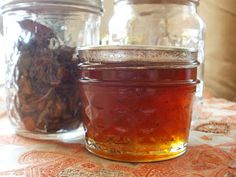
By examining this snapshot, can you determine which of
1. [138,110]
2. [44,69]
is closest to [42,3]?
[44,69]

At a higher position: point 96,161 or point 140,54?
point 140,54

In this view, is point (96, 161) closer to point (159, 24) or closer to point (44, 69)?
point (44, 69)

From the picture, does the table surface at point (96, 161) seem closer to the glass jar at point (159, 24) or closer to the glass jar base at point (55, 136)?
the glass jar base at point (55, 136)

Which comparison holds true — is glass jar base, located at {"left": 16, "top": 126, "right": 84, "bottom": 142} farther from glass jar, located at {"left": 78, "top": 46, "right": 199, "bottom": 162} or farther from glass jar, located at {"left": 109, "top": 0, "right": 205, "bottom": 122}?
glass jar, located at {"left": 109, "top": 0, "right": 205, "bottom": 122}

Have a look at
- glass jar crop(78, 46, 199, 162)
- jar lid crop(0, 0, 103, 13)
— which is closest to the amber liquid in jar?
glass jar crop(78, 46, 199, 162)

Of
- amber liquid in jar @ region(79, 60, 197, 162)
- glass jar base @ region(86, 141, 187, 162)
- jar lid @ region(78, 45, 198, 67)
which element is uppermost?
jar lid @ region(78, 45, 198, 67)

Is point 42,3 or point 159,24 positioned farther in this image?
point 159,24

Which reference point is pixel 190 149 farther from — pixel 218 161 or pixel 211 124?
pixel 211 124
